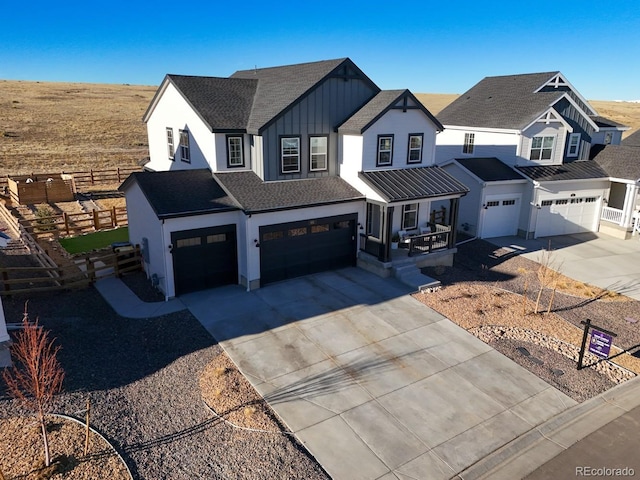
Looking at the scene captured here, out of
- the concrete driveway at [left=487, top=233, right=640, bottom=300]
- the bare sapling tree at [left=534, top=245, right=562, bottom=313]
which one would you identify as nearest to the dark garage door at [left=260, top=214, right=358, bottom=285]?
the bare sapling tree at [left=534, top=245, right=562, bottom=313]

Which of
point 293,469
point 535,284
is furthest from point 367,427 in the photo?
point 535,284

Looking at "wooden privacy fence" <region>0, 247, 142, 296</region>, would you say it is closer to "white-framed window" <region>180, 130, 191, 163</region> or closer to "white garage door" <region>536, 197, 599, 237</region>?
"white-framed window" <region>180, 130, 191, 163</region>

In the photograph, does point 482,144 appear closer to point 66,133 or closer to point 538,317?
point 538,317

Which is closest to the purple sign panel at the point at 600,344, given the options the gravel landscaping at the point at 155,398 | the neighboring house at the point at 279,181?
the neighboring house at the point at 279,181

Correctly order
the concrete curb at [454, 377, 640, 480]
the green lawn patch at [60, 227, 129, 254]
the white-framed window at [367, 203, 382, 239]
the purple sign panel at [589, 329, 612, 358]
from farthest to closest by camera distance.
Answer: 1. the green lawn patch at [60, 227, 129, 254]
2. the white-framed window at [367, 203, 382, 239]
3. the purple sign panel at [589, 329, 612, 358]
4. the concrete curb at [454, 377, 640, 480]

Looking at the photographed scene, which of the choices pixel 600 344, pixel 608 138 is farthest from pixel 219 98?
pixel 608 138
